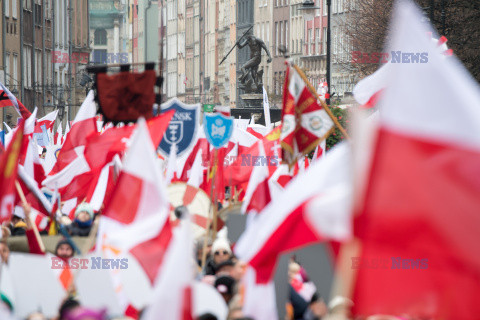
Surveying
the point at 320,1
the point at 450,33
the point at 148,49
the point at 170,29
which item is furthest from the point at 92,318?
the point at 148,49

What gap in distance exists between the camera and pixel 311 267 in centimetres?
912

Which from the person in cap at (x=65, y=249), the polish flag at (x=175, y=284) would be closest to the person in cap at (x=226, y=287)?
the person in cap at (x=65, y=249)

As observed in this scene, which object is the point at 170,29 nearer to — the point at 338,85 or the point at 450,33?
the point at 338,85

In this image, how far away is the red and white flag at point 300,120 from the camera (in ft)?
48.0

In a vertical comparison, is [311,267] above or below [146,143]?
below

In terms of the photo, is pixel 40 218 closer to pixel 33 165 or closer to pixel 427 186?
pixel 33 165

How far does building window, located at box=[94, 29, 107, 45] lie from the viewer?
620ft

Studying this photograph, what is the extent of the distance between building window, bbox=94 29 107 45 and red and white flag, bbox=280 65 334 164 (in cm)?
17456

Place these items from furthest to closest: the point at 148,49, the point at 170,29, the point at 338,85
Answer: the point at 148,49 < the point at 170,29 < the point at 338,85

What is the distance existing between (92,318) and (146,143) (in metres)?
1.70

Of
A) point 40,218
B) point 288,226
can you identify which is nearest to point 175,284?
point 288,226

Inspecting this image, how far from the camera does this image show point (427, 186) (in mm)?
6555

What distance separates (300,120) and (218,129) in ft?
8.74

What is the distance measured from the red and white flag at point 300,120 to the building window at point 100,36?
6872 inches
